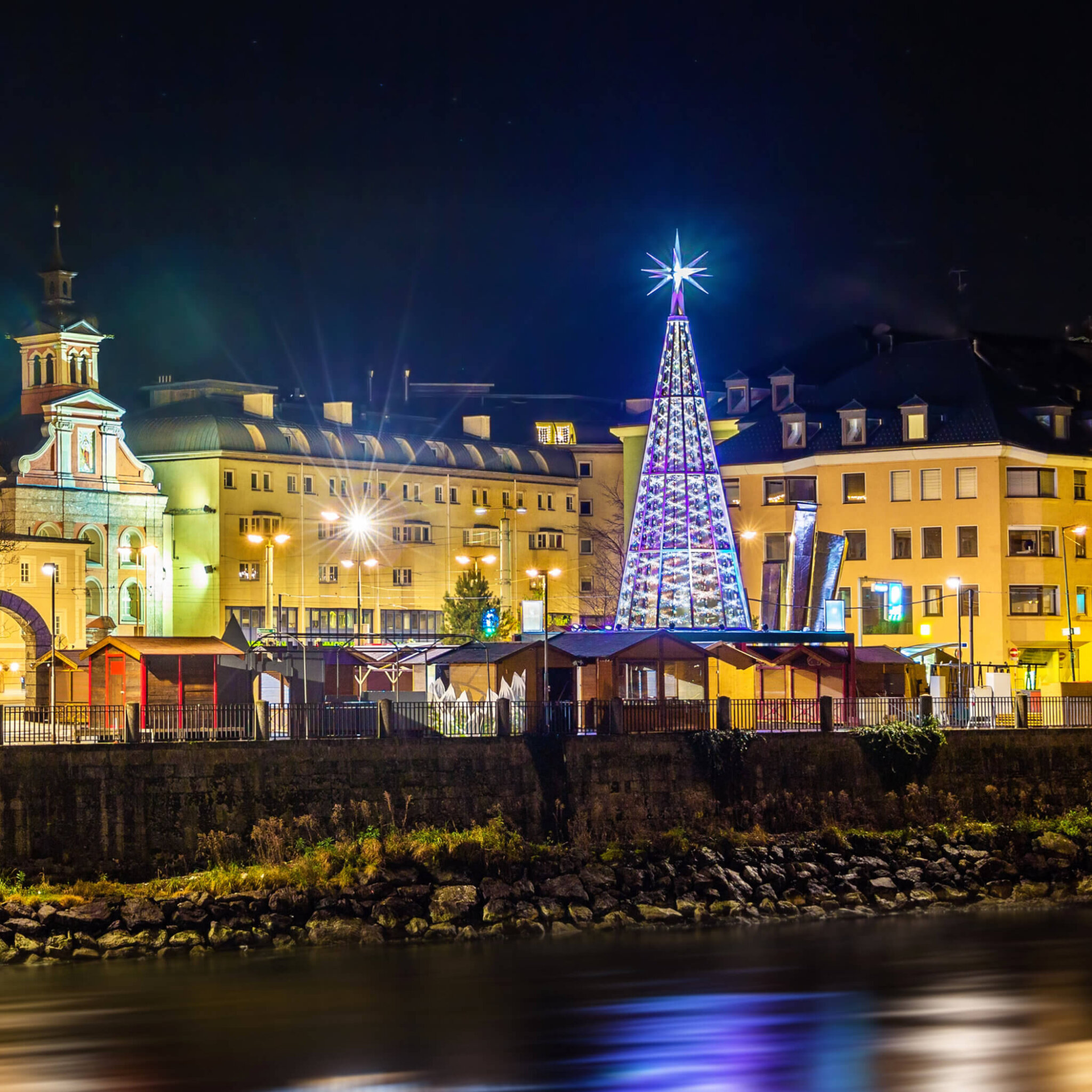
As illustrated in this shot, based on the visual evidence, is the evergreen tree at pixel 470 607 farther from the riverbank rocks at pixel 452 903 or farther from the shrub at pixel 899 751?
the riverbank rocks at pixel 452 903

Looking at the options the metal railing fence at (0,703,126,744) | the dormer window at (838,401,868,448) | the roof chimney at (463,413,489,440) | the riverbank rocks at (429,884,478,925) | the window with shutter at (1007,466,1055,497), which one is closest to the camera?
the riverbank rocks at (429,884,478,925)

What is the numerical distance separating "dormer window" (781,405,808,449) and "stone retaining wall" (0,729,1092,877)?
4211cm

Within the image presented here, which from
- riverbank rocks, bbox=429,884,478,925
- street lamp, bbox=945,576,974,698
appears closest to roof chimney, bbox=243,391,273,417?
street lamp, bbox=945,576,974,698

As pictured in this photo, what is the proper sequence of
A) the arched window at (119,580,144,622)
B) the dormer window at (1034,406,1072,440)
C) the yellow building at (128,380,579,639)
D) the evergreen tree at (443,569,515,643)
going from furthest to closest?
1. the yellow building at (128,380,579,639)
2. the arched window at (119,580,144,622)
3. the evergreen tree at (443,569,515,643)
4. the dormer window at (1034,406,1072,440)

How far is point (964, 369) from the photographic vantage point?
102 metres

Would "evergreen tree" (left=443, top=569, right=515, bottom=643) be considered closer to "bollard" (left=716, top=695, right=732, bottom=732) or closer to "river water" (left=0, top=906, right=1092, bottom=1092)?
"bollard" (left=716, top=695, right=732, bottom=732)

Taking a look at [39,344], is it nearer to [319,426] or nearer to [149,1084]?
[319,426]

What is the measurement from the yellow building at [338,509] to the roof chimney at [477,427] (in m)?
0.11

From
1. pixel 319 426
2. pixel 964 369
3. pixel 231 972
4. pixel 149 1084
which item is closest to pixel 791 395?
pixel 964 369

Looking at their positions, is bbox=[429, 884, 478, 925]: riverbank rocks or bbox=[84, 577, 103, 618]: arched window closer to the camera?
bbox=[429, 884, 478, 925]: riverbank rocks

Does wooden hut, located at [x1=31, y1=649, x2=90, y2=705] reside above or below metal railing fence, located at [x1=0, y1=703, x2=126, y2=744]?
above

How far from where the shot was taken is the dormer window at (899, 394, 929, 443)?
3910 inches

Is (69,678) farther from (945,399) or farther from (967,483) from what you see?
(945,399)

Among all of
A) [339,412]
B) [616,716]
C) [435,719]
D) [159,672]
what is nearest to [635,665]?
[616,716]
